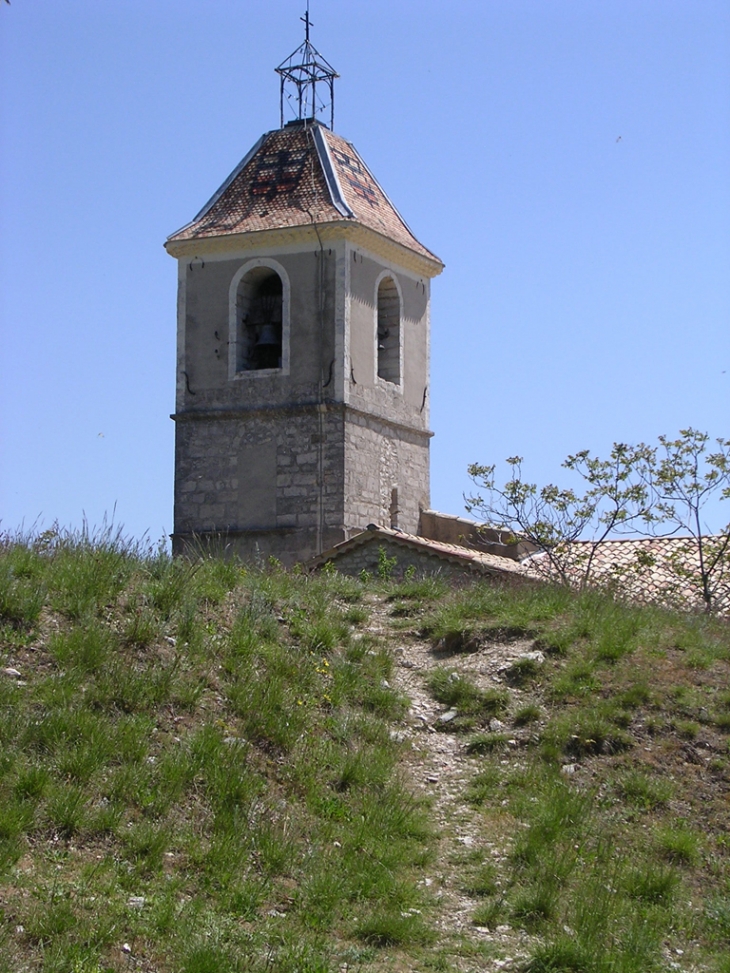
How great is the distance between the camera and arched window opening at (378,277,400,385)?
29.5 m

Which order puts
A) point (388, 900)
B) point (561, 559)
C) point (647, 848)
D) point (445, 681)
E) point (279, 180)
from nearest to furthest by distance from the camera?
point (388, 900), point (647, 848), point (445, 681), point (561, 559), point (279, 180)

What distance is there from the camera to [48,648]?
33.7 feet

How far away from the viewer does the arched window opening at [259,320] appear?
94.0 ft

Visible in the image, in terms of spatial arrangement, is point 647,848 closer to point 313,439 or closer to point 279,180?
point 313,439

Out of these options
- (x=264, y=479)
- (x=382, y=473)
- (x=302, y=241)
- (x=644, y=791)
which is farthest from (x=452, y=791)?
(x=302, y=241)

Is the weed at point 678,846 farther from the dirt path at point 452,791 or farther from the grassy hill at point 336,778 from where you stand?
the dirt path at point 452,791

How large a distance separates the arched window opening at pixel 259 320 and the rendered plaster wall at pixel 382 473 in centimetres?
224

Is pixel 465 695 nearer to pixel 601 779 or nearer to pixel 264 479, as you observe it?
pixel 601 779

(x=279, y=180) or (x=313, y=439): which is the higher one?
(x=279, y=180)

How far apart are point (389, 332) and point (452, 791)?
1989 cm

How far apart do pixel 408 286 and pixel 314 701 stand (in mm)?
19952

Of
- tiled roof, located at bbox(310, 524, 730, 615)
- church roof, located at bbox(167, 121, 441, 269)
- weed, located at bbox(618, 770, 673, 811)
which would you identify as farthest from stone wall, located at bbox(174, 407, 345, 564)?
weed, located at bbox(618, 770, 673, 811)

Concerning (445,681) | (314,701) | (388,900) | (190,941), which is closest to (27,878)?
(190,941)

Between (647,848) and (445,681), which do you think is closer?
(647,848)
